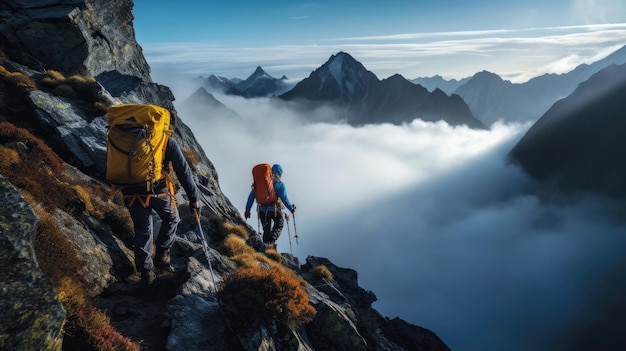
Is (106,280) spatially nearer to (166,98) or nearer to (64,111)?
(64,111)

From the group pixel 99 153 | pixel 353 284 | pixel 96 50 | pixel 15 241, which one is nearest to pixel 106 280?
pixel 15 241

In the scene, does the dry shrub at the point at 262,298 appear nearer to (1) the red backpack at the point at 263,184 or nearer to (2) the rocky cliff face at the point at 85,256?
(2) the rocky cliff face at the point at 85,256

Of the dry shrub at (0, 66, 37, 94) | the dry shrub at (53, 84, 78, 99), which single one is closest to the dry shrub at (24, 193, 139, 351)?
the dry shrub at (0, 66, 37, 94)

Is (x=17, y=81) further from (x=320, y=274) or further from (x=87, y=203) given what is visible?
(x=320, y=274)

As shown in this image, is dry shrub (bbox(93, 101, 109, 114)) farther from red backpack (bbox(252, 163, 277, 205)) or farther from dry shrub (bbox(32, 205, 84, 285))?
dry shrub (bbox(32, 205, 84, 285))

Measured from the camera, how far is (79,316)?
570 centimetres

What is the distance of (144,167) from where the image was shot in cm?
791

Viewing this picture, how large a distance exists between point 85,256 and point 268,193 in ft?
32.5

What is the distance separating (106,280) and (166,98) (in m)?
22.3

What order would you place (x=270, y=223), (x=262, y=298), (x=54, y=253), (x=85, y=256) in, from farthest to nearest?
(x=270, y=223), (x=262, y=298), (x=85, y=256), (x=54, y=253)

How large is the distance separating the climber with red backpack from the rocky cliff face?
61.9 inches

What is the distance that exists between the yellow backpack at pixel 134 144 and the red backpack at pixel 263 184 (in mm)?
9105

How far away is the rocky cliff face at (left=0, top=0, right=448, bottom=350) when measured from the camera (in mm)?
4746

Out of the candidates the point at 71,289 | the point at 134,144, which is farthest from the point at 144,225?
the point at 71,289
